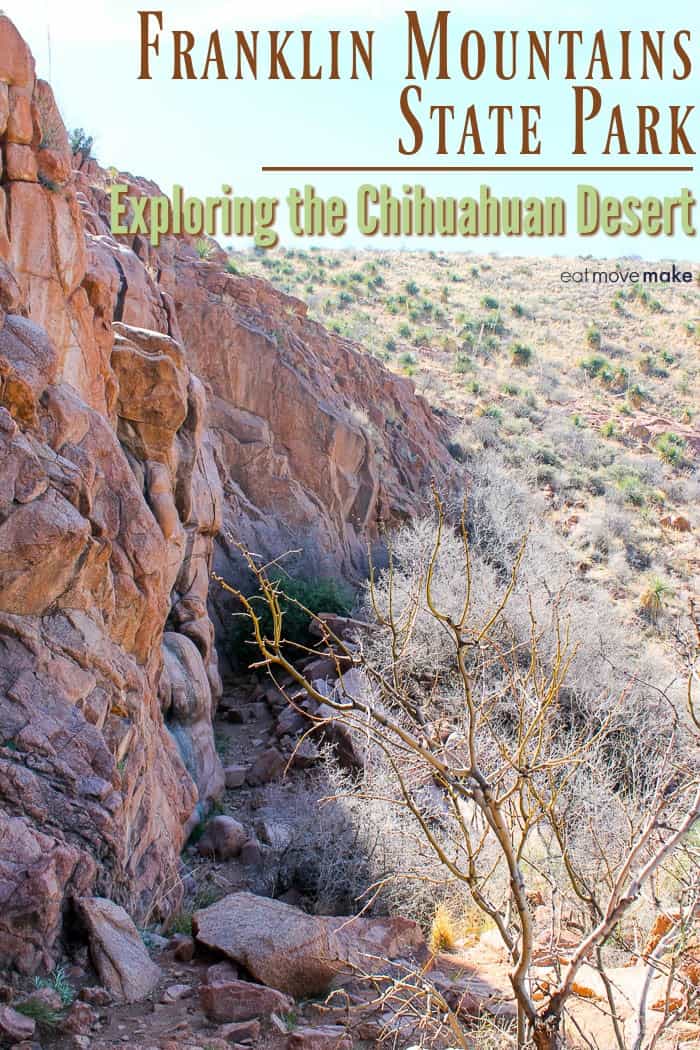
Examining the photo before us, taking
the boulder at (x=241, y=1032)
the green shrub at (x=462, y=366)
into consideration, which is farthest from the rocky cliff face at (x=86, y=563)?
the green shrub at (x=462, y=366)

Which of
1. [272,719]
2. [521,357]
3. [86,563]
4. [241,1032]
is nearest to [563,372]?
[521,357]

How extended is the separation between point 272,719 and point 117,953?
8219mm

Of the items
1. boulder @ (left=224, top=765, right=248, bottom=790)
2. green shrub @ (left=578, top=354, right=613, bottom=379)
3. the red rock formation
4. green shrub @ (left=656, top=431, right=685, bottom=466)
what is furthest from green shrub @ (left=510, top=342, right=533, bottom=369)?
boulder @ (left=224, top=765, right=248, bottom=790)

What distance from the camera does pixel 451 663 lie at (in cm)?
1415

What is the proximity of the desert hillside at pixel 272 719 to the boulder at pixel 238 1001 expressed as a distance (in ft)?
0.07

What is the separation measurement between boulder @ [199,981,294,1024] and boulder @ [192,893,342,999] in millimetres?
287

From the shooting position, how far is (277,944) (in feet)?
17.9

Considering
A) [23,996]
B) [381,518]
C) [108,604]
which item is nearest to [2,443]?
[108,604]

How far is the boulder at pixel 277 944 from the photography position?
17.6 feet

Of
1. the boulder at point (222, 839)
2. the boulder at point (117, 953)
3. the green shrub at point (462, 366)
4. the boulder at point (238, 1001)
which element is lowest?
the boulder at point (222, 839)

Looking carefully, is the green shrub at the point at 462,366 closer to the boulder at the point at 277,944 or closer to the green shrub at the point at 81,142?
the green shrub at the point at 81,142

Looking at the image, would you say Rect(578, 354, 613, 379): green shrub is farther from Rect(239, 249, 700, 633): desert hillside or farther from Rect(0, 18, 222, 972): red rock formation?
Rect(0, 18, 222, 972): red rock formation

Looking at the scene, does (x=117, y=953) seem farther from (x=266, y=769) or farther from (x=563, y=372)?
(x=563, y=372)

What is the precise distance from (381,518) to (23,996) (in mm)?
16002
